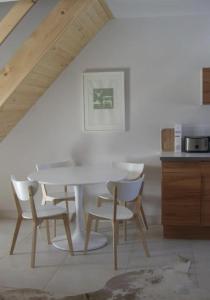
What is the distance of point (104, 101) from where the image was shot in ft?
14.3

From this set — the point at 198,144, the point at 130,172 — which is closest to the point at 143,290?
the point at 130,172

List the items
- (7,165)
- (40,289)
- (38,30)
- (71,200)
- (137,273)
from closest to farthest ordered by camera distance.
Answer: (40,289) < (137,273) < (38,30) < (71,200) < (7,165)

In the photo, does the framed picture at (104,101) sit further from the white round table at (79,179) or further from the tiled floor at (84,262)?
the tiled floor at (84,262)

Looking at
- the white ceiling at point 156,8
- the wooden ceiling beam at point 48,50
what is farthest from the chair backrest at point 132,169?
the white ceiling at point 156,8

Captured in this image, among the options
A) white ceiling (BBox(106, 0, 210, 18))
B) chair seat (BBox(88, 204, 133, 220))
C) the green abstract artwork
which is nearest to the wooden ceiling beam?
white ceiling (BBox(106, 0, 210, 18))

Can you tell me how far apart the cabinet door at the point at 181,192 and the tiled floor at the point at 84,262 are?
0.26 meters

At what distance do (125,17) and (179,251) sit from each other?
2.63m

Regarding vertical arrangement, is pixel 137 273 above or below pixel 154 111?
below

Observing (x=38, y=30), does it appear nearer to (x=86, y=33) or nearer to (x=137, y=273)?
(x=86, y=33)

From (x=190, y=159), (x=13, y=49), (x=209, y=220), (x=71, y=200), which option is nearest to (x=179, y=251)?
(x=209, y=220)

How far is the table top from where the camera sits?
126 inches

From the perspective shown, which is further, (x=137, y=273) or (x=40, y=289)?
(x=137, y=273)

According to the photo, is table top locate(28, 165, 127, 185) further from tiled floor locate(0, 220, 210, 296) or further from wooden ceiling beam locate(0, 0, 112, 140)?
wooden ceiling beam locate(0, 0, 112, 140)

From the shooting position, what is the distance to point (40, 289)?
276cm
